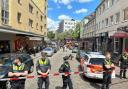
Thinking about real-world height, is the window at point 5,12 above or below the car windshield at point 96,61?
above

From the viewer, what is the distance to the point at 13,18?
121ft

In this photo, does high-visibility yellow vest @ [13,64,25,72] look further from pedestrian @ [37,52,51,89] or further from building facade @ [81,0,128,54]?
building facade @ [81,0,128,54]

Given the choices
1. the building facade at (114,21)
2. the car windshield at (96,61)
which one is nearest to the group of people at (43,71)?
the car windshield at (96,61)

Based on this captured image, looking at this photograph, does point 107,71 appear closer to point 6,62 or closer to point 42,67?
point 42,67

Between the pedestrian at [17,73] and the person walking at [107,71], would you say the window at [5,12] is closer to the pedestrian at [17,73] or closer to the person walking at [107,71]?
the person walking at [107,71]

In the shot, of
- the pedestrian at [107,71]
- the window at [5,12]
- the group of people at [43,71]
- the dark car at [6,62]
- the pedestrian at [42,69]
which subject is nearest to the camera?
the group of people at [43,71]

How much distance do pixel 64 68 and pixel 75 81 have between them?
Answer: 4.56 metres

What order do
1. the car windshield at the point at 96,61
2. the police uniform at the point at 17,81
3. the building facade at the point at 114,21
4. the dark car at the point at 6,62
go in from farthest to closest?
the building facade at the point at 114,21 < the car windshield at the point at 96,61 < the dark car at the point at 6,62 < the police uniform at the point at 17,81

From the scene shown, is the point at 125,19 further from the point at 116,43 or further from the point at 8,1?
the point at 8,1

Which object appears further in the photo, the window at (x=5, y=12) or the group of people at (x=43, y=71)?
the window at (x=5, y=12)

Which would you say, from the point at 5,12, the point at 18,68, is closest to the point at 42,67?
the point at 18,68

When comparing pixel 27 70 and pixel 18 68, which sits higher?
pixel 18 68

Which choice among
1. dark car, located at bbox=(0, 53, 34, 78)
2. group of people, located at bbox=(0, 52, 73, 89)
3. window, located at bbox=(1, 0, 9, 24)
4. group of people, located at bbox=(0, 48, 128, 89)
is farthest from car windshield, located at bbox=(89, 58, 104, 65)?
window, located at bbox=(1, 0, 9, 24)

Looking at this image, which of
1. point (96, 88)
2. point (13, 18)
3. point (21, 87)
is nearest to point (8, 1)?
point (13, 18)
